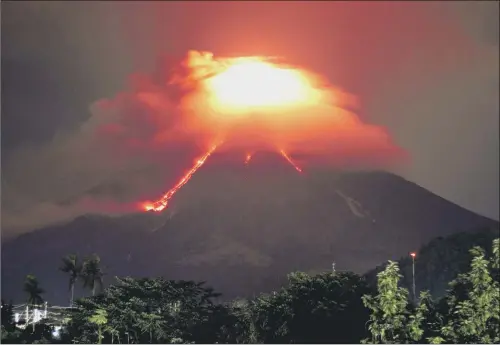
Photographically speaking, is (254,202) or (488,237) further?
(488,237)

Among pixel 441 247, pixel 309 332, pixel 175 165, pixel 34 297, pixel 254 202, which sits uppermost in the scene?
pixel 175 165

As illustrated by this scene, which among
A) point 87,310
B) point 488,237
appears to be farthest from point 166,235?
point 488,237

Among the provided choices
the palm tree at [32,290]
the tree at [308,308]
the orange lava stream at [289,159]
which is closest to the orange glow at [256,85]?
the orange lava stream at [289,159]

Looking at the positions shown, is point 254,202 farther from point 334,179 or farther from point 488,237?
point 488,237

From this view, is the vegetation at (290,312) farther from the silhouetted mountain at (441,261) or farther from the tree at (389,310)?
the silhouetted mountain at (441,261)

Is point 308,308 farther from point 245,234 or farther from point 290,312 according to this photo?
point 245,234
